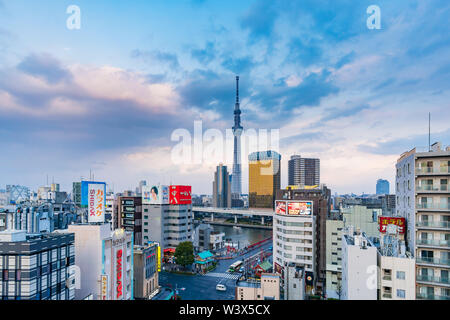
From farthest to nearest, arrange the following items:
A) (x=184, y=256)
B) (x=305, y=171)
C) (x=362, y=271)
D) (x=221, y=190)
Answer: (x=221, y=190) → (x=305, y=171) → (x=184, y=256) → (x=362, y=271)

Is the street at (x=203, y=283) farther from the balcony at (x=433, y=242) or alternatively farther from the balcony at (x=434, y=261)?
the balcony at (x=433, y=242)

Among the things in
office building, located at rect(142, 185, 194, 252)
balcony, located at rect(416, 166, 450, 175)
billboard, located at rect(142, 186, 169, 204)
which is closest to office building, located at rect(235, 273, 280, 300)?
balcony, located at rect(416, 166, 450, 175)

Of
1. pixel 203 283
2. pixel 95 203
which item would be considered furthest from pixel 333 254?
pixel 95 203

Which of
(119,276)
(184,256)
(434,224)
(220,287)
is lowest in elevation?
(220,287)

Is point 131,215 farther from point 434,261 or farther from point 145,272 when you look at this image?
point 434,261

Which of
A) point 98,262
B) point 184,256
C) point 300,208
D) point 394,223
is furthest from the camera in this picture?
point 184,256

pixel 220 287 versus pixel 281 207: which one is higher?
pixel 281 207
